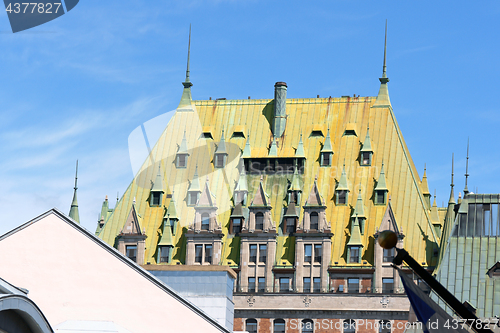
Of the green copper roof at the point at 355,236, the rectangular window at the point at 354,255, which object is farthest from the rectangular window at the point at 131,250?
the rectangular window at the point at 354,255

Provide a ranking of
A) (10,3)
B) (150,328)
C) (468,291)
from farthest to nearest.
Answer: (468,291)
(150,328)
(10,3)

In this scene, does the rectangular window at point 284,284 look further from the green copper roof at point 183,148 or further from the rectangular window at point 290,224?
the green copper roof at point 183,148

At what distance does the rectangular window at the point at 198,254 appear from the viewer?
3794 inches

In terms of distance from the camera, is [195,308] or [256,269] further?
[256,269]

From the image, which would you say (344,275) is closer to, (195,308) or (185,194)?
(185,194)

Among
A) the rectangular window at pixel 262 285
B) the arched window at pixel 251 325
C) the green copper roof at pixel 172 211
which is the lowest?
the arched window at pixel 251 325

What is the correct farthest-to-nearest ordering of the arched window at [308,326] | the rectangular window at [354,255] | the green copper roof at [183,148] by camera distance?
1. the green copper roof at [183,148]
2. the rectangular window at [354,255]
3. the arched window at [308,326]

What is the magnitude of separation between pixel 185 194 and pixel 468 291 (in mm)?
33118

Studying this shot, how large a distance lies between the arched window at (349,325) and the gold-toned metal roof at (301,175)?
5.93 m

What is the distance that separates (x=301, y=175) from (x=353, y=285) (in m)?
13.6

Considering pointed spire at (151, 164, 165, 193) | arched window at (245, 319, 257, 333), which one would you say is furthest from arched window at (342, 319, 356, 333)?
pointed spire at (151, 164, 165, 193)

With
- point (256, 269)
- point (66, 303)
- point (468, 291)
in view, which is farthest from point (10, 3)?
point (256, 269)

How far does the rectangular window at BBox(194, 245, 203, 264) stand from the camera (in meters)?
96.4

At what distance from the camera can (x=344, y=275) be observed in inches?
3698
